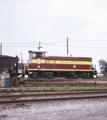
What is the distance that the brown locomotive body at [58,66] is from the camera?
15.3m

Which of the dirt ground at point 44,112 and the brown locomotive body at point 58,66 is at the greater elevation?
the brown locomotive body at point 58,66

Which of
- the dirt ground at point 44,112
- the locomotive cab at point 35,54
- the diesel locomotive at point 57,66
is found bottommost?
the dirt ground at point 44,112

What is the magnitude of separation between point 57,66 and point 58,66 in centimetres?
11

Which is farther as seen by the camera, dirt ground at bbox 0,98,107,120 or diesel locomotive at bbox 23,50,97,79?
diesel locomotive at bbox 23,50,97,79

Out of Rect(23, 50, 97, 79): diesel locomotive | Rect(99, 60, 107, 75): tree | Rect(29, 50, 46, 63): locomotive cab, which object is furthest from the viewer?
Rect(99, 60, 107, 75): tree

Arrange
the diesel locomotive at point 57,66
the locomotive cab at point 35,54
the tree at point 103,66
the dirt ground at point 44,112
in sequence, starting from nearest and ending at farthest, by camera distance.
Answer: the dirt ground at point 44,112 → the diesel locomotive at point 57,66 → the locomotive cab at point 35,54 → the tree at point 103,66

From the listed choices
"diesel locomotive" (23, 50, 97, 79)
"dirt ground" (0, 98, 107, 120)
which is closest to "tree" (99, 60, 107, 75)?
"diesel locomotive" (23, 50, 97, 79)

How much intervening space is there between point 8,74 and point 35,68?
4.05 meters

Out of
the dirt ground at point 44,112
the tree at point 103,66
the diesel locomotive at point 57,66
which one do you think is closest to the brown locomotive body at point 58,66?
the diesel locomotive at point 57,66

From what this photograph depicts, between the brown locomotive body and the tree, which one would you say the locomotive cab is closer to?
the brown locomotive body

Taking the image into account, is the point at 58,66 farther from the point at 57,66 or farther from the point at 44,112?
the point at 44,112

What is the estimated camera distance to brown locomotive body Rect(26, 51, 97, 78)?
15312 millimetres

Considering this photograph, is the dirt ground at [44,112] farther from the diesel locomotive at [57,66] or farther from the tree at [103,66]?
the tree at [103,66]

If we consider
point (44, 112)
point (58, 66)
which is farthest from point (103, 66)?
point (44, 112)
